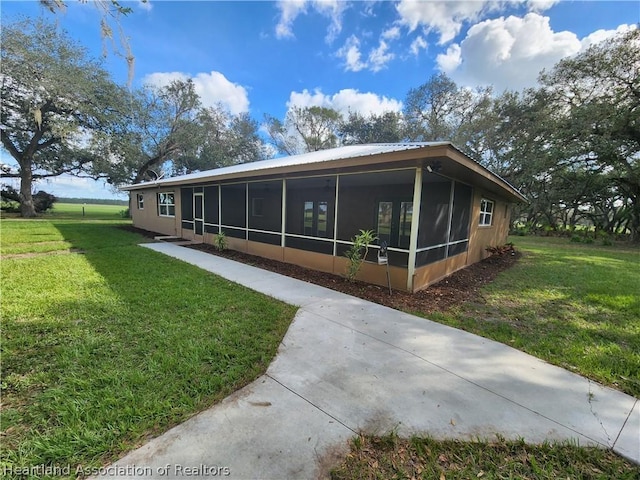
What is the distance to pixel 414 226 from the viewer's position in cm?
510

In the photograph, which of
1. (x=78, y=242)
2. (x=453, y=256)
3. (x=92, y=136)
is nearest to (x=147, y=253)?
(x=78, y=242)

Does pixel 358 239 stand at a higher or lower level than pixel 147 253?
higher

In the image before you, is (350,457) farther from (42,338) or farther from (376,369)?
(42,338)

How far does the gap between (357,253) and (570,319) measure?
371 centimetres

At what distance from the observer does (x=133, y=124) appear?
2127 centimetres

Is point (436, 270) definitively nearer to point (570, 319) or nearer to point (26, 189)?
point (570, 319)

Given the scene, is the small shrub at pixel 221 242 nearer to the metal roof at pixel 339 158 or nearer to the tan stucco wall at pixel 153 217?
the metal roof at pixel 339 158

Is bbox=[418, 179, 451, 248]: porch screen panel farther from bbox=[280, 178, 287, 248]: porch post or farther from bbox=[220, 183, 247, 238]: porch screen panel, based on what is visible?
bbox=[220, 183, 247, 238]: porch screen panel

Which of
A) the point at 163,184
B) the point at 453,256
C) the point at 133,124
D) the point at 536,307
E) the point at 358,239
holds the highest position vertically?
the point at 133,124

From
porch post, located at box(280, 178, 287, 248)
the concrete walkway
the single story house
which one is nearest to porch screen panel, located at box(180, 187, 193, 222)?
the single story house

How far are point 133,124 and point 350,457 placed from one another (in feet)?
87.7

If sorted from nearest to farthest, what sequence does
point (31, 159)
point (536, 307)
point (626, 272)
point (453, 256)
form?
point (536, 307) < point (453, 256) < point (626, 272) < point (31, 159)

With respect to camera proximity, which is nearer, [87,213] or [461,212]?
[461,212]

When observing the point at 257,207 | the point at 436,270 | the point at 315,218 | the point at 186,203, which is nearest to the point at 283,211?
the point at 315,218
